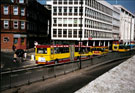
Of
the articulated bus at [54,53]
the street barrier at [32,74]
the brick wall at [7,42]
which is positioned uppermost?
the brick wall at [7,42]

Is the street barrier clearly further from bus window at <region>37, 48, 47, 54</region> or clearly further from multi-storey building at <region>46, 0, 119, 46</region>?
multi-storey building at <region>46, 0, 119, 46</region>

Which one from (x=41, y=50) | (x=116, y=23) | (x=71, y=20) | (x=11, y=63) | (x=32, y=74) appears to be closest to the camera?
(x=32, y=74)

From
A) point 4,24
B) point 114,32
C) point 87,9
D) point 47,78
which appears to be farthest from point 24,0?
point 114,32

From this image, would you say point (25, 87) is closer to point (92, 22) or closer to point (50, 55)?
point (50, 55)

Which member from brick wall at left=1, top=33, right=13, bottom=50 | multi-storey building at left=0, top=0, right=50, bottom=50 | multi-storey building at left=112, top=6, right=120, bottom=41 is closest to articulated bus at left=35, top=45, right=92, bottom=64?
brick wall at left=1, top=33, right=13, bottom=50

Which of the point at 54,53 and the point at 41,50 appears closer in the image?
the point at 41,50

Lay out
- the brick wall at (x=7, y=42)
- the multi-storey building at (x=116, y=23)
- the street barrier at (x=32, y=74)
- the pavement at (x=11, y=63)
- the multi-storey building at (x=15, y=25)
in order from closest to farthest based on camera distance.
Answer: the street barrier at (x=32, y=74) → the pavement at (x=11, y=63) → the brick wall at (x=7, y=42) → the multi-storey building at (x=15, y=25) → the multi-storey building at (x=116, y=23)

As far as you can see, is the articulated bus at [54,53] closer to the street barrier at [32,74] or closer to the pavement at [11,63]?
the pavement at [11,63]

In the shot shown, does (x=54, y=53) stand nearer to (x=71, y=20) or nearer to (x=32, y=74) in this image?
(x=32, y=74)

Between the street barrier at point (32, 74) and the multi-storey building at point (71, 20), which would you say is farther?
the multi-storey building at point (71, 20)

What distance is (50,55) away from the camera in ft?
74.6

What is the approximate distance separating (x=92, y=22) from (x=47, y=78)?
44573 mm

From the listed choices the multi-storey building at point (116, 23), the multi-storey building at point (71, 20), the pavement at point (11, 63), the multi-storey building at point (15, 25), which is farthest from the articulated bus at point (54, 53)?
the multi-storey building at point (116, 23)

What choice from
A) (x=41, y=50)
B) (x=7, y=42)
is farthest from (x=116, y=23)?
(x=41, y=50)
